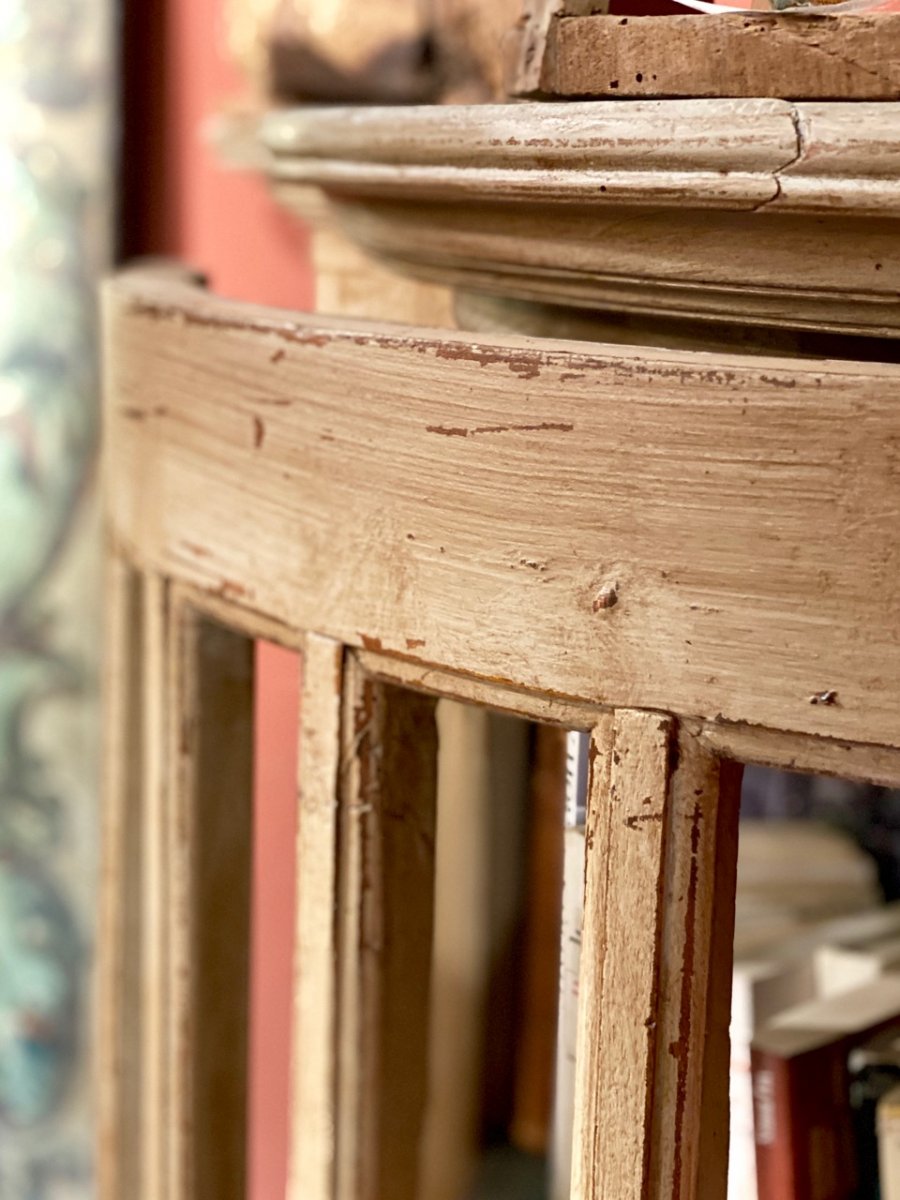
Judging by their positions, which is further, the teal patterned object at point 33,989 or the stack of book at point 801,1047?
the teal patterned object at point 33,989

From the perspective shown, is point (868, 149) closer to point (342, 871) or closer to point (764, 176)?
point (764, 176)

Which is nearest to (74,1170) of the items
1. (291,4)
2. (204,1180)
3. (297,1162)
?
(204,1180)

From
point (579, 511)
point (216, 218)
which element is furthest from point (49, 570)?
point (579, 511)

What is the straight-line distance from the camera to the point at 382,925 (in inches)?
17.8

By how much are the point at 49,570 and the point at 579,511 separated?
33.0 inches

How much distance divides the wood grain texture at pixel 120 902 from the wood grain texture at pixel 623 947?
0.26 m

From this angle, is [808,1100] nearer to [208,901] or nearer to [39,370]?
[208,901]

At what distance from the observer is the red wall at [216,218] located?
3.75 feet

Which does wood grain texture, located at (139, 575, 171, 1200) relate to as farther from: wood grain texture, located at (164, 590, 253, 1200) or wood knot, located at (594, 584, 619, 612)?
wood knot, located at (594, 584, 619, 612)

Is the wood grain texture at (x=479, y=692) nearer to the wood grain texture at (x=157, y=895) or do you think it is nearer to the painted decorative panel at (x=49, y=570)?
the wood grain texture at (x=157, y=895)

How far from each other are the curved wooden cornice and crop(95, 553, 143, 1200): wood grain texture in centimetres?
22

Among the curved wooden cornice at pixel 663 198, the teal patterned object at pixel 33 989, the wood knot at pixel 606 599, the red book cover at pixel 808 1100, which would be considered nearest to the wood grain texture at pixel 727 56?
the curved wooden cornice at pixel 663 198

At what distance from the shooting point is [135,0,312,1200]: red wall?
1143 mm

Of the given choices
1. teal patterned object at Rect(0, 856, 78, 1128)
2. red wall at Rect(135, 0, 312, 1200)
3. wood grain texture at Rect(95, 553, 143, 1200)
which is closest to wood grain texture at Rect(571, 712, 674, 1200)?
wood grain texture at Rect(95, 553, 143, 1200)
